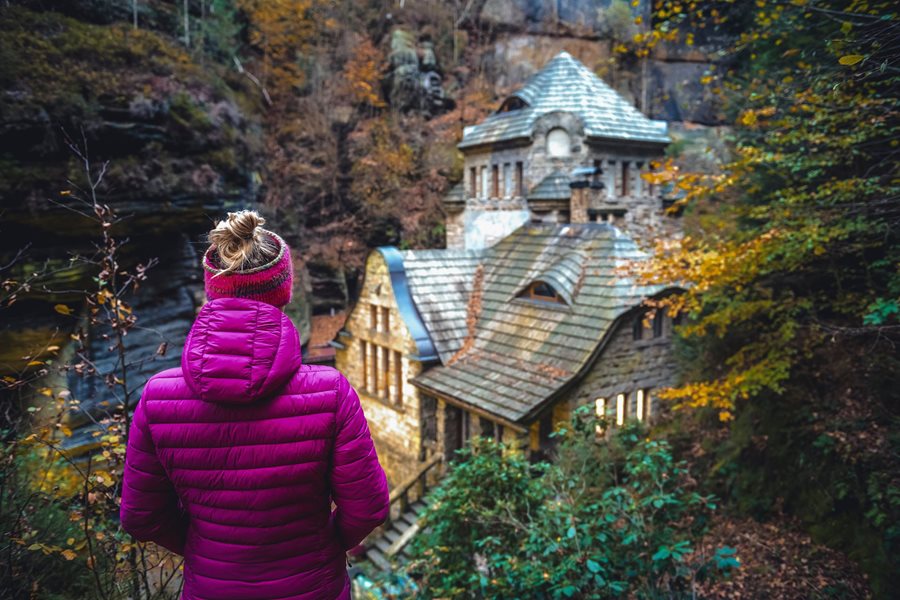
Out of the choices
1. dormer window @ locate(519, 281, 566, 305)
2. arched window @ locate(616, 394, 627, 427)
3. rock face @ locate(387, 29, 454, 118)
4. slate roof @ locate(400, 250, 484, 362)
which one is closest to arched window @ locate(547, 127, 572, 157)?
slate roof @ locate(400, 250, 484, 362)

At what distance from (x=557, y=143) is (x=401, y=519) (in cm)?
1162

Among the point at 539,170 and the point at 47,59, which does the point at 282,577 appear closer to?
the point at 47,59

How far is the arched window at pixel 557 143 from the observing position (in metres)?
16.2

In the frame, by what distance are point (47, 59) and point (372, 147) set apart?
15.4m

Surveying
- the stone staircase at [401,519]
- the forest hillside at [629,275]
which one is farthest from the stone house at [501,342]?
the forest hillside at [629,275]

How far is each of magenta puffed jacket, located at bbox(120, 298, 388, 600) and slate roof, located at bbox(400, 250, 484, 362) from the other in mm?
9470

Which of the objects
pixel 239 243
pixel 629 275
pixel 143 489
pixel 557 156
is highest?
pixel 557 156

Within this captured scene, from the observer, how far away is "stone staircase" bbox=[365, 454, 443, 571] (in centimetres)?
1008

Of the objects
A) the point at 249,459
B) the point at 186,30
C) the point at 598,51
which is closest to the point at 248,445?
the point at 249,459

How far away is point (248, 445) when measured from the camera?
1.82 metres

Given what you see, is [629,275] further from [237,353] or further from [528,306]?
[237,353]

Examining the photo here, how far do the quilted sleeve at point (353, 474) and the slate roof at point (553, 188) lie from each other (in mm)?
13485

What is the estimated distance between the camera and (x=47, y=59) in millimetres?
10445

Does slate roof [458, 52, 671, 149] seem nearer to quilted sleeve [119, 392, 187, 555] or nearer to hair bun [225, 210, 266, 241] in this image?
hair bun [225, 210, 266, 241]
